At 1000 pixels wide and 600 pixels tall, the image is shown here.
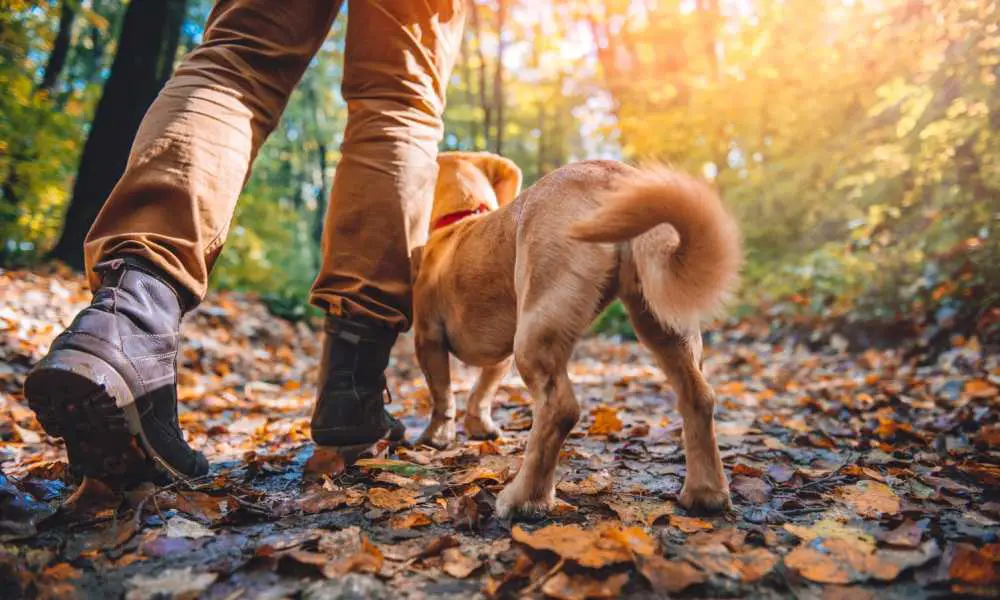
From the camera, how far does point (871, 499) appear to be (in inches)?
64.7

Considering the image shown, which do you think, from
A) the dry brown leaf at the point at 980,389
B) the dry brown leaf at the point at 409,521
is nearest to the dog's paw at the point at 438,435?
the dry brown leaf at the point at 409,521

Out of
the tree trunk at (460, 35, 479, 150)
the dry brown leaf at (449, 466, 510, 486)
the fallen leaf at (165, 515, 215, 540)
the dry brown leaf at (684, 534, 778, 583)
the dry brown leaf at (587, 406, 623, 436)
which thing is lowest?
the fallen leaf at (165, 515, 215, 540)

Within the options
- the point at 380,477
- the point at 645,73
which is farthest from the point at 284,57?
the point at 645,73

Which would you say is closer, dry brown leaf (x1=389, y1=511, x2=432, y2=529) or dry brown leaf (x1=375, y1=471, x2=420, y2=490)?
dry brown leaf (x1=389, y1=511, x2=432, y2=529)

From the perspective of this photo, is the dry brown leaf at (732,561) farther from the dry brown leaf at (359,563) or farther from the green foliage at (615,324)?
the green foliage at (615,324)

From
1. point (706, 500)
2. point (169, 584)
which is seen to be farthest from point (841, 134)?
point (169, 584)

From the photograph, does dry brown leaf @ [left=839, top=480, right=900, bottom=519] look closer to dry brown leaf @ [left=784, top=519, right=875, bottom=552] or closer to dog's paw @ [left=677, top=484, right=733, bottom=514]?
dry brown leaf @ [left=784, top=519, right=875, bottom=552]

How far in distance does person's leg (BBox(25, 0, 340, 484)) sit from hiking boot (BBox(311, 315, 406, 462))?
371 millimetres

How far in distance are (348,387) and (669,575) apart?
1173 mm

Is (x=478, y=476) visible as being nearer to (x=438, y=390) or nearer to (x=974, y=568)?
(x=438, y=390)

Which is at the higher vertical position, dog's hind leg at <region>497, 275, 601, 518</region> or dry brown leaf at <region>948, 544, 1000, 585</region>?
dog's hind leg at <region>497, 275, 601, 518</region>

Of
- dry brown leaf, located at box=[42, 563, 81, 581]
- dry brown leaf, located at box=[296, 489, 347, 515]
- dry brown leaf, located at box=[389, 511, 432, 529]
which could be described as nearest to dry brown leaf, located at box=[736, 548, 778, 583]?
dry brown leaf, located at box=[389, 511, 432, 529]

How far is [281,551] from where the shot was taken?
125cm

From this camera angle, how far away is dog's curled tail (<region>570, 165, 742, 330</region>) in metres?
1.38
